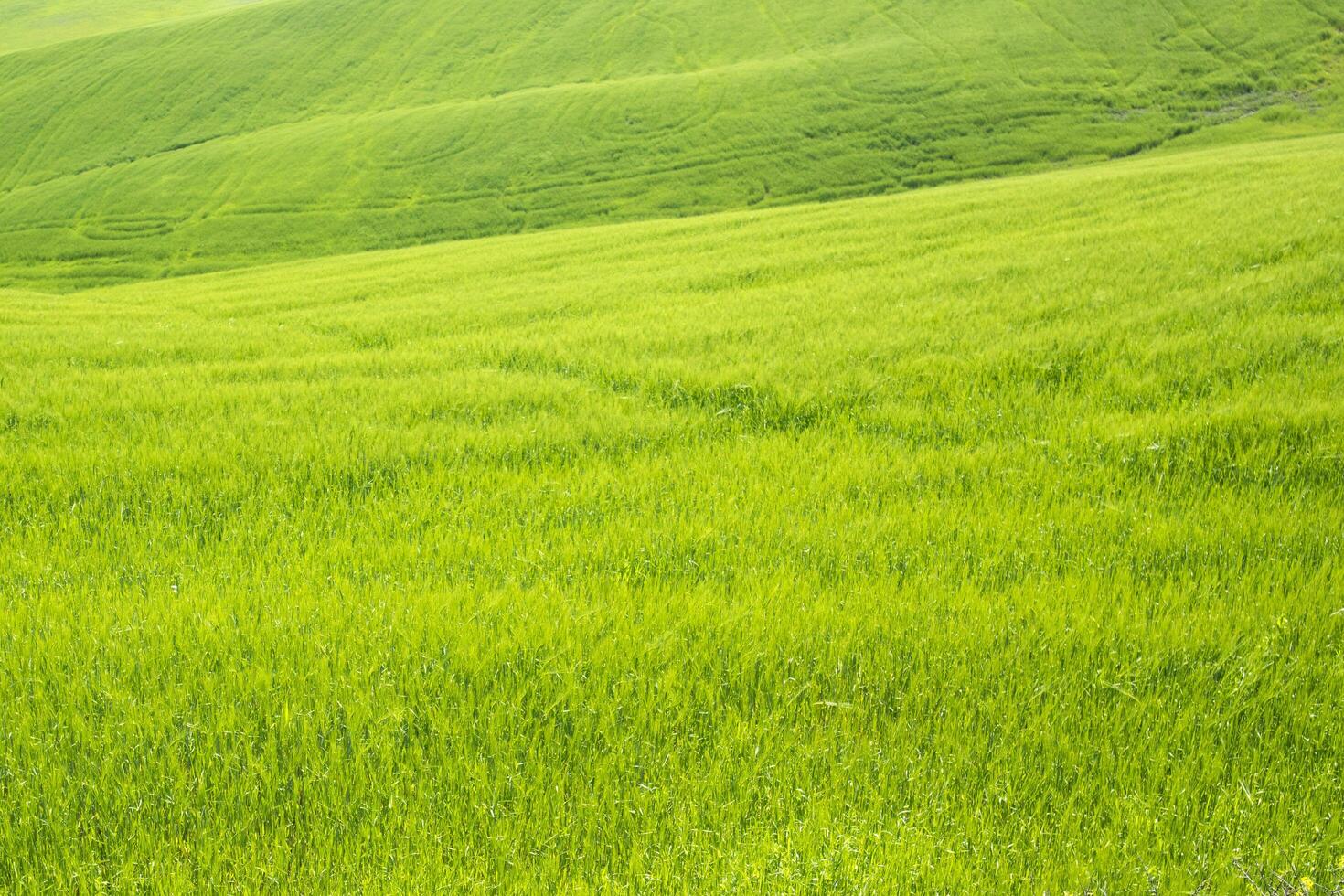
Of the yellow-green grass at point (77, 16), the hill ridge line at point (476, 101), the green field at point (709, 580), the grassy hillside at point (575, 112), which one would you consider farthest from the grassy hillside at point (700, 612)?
the yellow-green grass at point (77, 16)

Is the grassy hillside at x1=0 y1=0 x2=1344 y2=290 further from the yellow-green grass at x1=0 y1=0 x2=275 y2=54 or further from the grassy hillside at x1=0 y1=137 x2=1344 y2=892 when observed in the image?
the grassy hillside at x1=0 y1=137 x2=1344 y2=892

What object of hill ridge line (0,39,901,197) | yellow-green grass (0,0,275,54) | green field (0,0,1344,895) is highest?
yellow-green grass (0,0,275,54)

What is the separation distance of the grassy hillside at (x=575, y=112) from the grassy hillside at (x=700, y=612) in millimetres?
46499

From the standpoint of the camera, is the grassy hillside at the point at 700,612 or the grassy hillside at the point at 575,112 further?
the grassy hillside at the point at 575,112

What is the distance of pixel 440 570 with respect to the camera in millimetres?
5137

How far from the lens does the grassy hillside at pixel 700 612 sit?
3117 mm

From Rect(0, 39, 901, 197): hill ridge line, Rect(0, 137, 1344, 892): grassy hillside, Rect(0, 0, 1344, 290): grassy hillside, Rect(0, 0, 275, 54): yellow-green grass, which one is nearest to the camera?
Rect(0, 137, 1344, 892): grassy hillside

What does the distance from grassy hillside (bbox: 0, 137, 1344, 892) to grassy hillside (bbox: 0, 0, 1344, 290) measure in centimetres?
4650

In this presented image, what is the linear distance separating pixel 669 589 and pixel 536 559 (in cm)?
94

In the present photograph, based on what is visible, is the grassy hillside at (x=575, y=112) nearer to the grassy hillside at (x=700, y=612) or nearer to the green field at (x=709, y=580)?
the green field at (x=709, y=580)

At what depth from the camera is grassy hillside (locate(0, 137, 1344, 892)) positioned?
3.12 metres

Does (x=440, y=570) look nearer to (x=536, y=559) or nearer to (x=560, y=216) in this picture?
(x=536, y=559)

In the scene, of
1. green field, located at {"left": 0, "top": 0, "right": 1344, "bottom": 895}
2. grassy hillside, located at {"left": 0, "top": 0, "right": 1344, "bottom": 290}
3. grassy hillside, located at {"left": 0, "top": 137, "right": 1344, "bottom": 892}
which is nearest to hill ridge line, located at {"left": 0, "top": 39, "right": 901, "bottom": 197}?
grassy hillside, located at {"left": 0, "top": 0, "right": 1344, "bottom": 290}

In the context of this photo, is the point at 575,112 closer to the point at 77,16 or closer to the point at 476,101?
the point at 476,101
